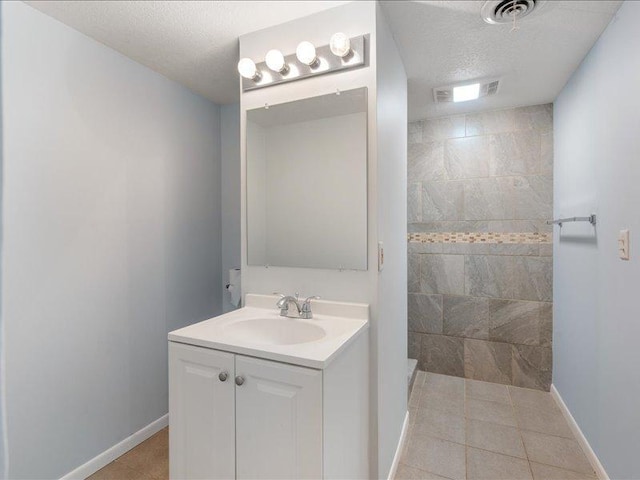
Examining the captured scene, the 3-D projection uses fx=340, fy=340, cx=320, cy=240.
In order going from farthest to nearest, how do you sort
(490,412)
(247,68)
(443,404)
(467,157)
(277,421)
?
(467,157) < (443,404) < (490,412) < (247,68) < (277,421)

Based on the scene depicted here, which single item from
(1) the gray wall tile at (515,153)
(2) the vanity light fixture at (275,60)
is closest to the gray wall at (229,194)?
(2) the vanity light fixture at (275,60)

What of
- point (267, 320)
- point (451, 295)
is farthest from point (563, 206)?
point (267, 320)

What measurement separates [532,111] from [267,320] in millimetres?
2575

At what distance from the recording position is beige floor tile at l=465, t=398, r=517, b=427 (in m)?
2.25

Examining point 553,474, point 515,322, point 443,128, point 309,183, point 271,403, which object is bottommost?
point 553,474

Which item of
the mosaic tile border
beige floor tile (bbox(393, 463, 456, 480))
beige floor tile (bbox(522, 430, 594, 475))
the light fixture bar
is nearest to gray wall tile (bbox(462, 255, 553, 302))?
the mosaic tile border

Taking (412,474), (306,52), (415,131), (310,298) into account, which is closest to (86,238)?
(310,298)

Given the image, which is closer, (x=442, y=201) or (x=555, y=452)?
(x=555, y=452)

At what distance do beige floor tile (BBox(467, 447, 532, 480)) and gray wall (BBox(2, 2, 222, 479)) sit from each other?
1873 millimetres

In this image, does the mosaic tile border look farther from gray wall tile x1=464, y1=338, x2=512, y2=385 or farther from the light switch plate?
the light switch plate

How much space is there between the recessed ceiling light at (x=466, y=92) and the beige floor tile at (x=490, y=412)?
2.22m

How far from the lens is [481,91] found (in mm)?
2383

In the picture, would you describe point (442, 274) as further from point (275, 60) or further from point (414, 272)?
point (275, 60)

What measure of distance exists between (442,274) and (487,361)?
0.78 m
